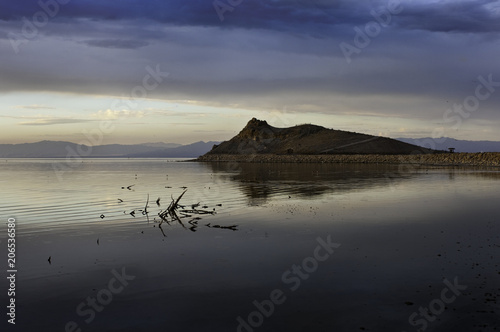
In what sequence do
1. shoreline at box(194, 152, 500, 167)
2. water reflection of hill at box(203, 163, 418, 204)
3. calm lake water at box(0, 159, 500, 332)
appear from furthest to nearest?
shoreline at box(194, 152, 500, 167) → water reflection of hill at box(203, 163, 418, 204) → calm lake water at box(0, 159, 500, 332)

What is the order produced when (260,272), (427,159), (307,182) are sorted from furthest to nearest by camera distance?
(427,159)
(307,182)
(260,272)

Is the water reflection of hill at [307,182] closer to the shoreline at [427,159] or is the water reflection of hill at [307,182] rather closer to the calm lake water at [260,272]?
the calm lake water at [260,272]

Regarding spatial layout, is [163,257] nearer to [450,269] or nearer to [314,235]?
[314,235]

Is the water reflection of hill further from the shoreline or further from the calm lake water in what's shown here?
the shoreline

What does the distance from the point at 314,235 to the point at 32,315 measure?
1089cm

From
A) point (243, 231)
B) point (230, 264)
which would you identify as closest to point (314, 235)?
point (243, 231)

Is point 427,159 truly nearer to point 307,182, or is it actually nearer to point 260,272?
point 307,182

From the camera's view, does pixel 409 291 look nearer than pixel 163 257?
Yes

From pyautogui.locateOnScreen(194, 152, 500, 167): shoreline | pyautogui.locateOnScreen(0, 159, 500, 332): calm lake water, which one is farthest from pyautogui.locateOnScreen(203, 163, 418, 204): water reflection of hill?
pyautogui.locateOnScreen(194, 152, 500, 167): shoreline

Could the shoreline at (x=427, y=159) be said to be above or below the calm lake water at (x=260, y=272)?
above

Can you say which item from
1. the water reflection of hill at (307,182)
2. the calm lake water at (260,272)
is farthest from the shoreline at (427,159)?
the calm lake water at (260,272)

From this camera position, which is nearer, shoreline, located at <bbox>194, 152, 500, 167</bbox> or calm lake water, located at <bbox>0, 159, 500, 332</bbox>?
calm lake water, located at <bbox>0, 159, 500, 332</bbox>

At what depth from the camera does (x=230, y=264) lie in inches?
510

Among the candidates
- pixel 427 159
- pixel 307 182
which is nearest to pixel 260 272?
pixel 307 182
